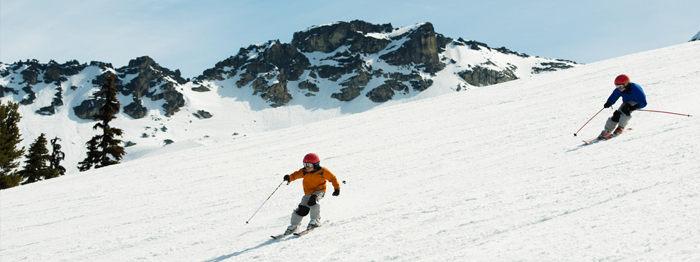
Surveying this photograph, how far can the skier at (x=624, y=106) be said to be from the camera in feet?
27.5

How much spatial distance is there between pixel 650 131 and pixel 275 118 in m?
133

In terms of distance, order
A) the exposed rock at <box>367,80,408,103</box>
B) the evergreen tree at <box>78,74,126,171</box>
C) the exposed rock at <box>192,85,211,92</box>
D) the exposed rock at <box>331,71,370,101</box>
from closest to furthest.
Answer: the evergreen tree at <box>78,74,126,171</box>, the exposed rock at <box>331,71,370,101</box>, the exposed rock at <box>367,80,408,103</box>, the exposed rock at <box>192,85,211,92</box>

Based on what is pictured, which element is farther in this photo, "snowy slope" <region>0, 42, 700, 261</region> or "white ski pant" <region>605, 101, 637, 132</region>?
"white ski pant" <region>605, 101, 637, 132</region>

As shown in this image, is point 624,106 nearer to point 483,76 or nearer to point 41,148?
point 41,148

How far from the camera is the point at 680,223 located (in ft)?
11.9

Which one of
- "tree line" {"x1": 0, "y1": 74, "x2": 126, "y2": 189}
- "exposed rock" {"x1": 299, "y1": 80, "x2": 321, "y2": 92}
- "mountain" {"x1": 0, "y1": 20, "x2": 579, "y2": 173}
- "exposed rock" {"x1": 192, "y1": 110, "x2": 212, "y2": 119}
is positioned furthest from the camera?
"exposed rock" {"x1": 299, "y1": 80, "x2": 321, "y2": 92}

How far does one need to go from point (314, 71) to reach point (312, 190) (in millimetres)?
165060

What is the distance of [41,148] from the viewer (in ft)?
103

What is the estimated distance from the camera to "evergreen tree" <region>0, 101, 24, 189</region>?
24562 mm

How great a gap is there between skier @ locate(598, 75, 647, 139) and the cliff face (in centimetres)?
14379

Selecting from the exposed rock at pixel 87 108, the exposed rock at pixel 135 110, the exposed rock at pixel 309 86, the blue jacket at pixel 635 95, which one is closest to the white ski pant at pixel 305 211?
the blue jacket at pixel 635 95

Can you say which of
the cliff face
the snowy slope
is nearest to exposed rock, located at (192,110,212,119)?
the cliff face

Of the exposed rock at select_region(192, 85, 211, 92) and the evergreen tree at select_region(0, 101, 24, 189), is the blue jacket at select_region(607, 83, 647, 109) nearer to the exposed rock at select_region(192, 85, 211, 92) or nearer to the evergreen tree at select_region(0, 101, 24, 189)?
the evergreen tree at select_region(0, 101, 24, 189)

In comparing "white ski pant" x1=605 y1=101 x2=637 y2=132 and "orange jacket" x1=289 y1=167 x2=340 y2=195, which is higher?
"orange jacket" x1=289 y1=167 x2=340 y2=195
